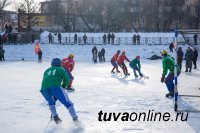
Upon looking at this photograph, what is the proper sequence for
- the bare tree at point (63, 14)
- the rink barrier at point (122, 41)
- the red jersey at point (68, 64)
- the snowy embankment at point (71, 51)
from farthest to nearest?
the bare tree at point (63, 14) → the rink barrier at point (122, 41) → the snowy embankment at point (71, 51) → the red jersey at point (68, 64)

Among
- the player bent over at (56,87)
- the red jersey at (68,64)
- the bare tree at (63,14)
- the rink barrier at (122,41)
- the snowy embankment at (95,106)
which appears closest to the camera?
the snowy embankment at (95,106)

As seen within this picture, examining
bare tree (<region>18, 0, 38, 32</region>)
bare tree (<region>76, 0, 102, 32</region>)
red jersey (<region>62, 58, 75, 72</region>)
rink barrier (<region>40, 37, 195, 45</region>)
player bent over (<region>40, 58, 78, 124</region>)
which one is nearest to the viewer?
player bent over (<region>40, 58, 78, 124</region>)

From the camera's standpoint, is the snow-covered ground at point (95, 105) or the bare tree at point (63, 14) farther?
the bare tree at point (63, 14)

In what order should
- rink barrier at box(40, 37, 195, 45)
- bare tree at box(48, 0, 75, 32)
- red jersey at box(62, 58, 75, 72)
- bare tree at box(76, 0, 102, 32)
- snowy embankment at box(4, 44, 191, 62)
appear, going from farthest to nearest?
bare tree at box(76, 0, 102, 32), bare tree at box(48, 0, 75, 32), rink barrier at box(40, 37, 195, 45), snowy embankment at box(4, 44, 191, 62), red jersey at box(62, 58, 75, 72)

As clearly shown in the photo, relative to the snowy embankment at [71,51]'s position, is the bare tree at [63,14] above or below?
above

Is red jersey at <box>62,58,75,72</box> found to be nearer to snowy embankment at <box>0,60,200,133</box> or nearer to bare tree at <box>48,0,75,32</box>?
snowy embankment at <box>0,60,200,133</box>

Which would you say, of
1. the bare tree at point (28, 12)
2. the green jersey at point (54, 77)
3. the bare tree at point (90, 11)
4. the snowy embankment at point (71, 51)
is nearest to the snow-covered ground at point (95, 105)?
the green jersey at point (54, 77)

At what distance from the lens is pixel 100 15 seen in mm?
56875

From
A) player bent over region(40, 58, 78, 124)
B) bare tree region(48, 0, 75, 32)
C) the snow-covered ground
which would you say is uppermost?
bare tree region(48, 0, 75, 32)

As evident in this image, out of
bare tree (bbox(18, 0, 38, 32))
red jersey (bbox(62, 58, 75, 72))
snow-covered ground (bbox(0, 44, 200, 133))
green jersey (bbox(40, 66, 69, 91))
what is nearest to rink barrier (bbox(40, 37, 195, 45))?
bare tree (bbox(18, 0, 38, 32))

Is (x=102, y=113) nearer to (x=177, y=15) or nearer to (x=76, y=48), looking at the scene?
(x=76, y=48)

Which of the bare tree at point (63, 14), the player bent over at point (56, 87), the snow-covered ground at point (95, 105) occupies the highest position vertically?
the bare tree at point (63, 14)

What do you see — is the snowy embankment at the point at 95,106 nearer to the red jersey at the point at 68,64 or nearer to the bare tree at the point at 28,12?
the red jersey at the point at 68,64

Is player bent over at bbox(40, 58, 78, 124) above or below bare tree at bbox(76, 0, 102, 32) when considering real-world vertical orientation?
below
